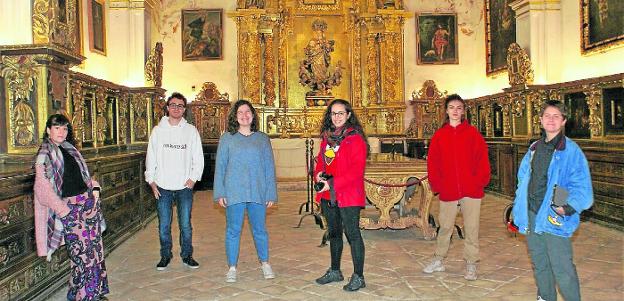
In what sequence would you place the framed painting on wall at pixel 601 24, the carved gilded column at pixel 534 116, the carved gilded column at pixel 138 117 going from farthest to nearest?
the carved gilded column at pixel 534 116
the carved gilded column at pixel 138 117
the framed painting on wall at pixel 601 24

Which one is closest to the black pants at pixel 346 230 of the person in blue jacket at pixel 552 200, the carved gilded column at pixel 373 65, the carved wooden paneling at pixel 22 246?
the person in blue jacket at pixel 552 200

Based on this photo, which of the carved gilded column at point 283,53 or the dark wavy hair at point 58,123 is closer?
the dark wavy hair at point 58,123

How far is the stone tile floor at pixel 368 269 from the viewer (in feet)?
15.9

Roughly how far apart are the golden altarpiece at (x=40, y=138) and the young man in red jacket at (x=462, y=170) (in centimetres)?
351

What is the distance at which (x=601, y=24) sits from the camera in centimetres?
891

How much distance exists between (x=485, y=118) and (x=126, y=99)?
7823 mm

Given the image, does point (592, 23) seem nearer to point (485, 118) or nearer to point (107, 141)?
point (485, 118)

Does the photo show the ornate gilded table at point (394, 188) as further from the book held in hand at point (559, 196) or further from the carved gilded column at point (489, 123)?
the carved gilded column at point (489, 123)

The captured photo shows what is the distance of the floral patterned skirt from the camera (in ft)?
14.6

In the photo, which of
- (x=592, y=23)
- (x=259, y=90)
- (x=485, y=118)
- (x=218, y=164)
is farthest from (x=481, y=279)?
(x=259, y=90)

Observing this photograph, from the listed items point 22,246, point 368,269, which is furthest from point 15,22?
point 368,269

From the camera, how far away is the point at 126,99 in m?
10.1

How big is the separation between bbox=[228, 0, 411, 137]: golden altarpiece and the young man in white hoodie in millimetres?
8714

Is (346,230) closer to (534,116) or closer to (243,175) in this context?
(243,175)
